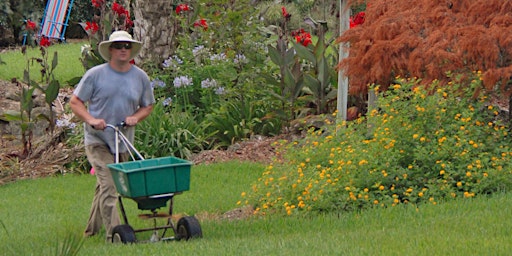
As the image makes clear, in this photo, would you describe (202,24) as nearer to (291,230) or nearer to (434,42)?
(434,42)

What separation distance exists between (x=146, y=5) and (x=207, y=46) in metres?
1.19

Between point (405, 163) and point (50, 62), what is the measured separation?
14953 mm

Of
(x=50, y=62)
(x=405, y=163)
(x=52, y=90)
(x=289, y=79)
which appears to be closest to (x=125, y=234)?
(x=405, y=163)

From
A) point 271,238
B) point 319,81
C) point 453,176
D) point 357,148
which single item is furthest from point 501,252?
point 319,81

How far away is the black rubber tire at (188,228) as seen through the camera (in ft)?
25.5

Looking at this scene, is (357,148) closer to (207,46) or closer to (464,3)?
(464,3)

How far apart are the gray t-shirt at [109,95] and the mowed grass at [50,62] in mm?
8955

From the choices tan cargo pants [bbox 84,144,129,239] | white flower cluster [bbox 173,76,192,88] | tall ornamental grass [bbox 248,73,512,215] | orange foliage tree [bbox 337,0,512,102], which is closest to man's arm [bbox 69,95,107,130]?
tan cargo pants [bbox 84,144,129,239]

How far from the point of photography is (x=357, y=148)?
946 cm

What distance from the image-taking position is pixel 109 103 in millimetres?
8125

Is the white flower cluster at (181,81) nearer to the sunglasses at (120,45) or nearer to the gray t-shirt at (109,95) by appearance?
the gray t-shirt at (109,95)

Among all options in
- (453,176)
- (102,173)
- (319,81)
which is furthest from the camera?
(319,81)

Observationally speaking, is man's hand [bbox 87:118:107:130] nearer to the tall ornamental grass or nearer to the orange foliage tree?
the tall ornamental grass

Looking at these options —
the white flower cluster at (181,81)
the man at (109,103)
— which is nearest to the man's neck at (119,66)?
the man at (109,103)
